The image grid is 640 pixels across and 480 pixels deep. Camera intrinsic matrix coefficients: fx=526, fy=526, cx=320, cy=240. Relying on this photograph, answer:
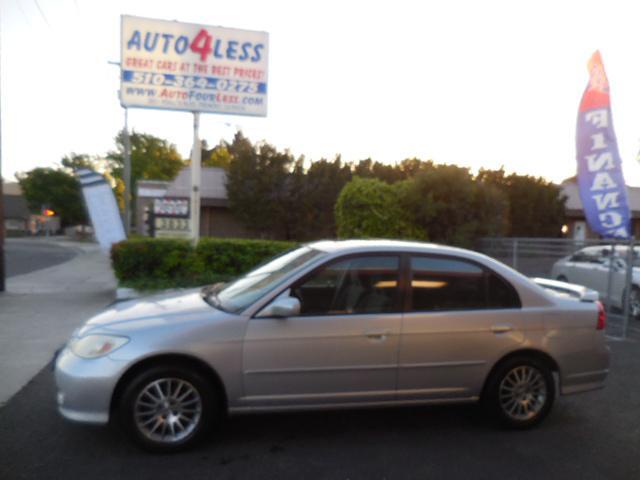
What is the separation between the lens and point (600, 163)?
10648 millimetres

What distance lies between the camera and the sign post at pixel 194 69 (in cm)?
1229

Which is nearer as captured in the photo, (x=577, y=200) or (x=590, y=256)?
(x=590, y=256)

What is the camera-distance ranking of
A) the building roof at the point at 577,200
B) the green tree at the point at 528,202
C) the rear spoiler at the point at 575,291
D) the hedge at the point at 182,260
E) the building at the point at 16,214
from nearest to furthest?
the rear spoiler at the point at 575,291, the hedge at the point at 182,260, the green tree at the point at 528,202, the building roof at the point at 577,200, the building at the point at 16,214

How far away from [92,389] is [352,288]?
6.93 feet

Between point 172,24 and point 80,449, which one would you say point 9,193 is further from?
point 80,449

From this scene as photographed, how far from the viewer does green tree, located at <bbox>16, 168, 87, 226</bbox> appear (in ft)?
182

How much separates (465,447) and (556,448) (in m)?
0.75

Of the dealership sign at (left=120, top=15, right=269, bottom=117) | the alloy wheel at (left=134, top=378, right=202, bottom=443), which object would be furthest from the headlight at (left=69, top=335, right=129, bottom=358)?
the dealership sign at (left=120, top=15, right=269, bottom=117)

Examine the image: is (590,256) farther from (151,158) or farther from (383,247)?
(151,158)

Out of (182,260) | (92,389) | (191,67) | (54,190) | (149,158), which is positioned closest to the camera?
(92,389)

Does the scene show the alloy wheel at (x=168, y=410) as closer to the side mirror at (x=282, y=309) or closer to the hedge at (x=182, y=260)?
the side mirror at (x=282, y=309)

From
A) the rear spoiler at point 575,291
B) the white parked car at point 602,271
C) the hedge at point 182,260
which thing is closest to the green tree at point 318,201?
the hedge at point 182,260

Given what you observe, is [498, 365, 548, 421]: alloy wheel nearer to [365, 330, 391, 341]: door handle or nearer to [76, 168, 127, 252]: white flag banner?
[365, 330, 391, 341]: door handle

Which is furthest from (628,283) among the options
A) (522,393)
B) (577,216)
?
(577,216)
